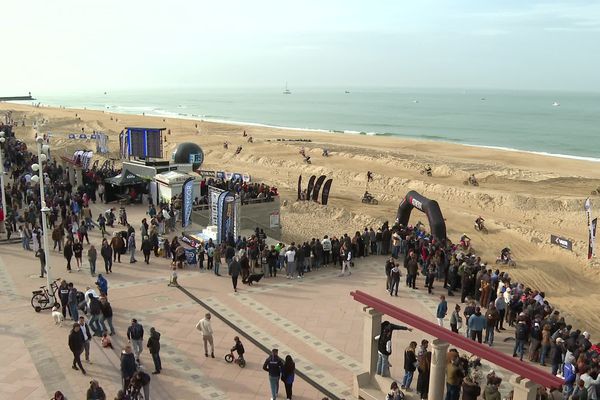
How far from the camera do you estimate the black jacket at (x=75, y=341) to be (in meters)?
11.6

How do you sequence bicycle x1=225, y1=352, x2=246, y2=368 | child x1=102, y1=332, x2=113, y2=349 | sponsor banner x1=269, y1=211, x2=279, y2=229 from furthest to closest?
sponsor banner x1=269, y1=211, x2=279, y2=229 < child x1=102, y1=332, x2=113, y2=349 < bicycle x1=225, y1=352, x2=246, y2=368

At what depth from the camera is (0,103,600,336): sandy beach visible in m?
22.5

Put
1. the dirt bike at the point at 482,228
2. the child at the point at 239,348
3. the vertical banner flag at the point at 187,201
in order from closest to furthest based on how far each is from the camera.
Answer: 1. the child at the point at 239,348
2. the vertical banner flag at the point at 187,201
3. the dirt bike at the point at 482,228

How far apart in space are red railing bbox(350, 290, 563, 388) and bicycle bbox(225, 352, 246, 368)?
353cm

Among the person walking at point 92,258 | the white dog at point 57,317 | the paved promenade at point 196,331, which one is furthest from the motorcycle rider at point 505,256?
the white dog at point 57,317

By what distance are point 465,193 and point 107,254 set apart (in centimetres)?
2572

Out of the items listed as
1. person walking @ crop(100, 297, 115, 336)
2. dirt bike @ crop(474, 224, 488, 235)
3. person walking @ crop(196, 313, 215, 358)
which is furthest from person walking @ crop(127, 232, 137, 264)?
dirt bike @ crop(474, 224, 488, 235)

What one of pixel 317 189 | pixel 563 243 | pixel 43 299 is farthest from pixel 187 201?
pixel 563 243

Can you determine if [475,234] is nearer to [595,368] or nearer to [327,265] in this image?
[327,265]

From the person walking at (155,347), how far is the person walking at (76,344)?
1515 millimetres

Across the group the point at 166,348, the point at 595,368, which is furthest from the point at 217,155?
the point at 595,368

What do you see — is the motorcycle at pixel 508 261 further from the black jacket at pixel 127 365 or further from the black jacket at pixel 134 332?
the black jacket at pixel 127 365

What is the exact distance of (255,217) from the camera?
80.2 ft

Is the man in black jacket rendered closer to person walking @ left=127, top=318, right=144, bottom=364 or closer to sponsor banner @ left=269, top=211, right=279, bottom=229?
person walking @ left=127, top=318, right=144, bottom=364
